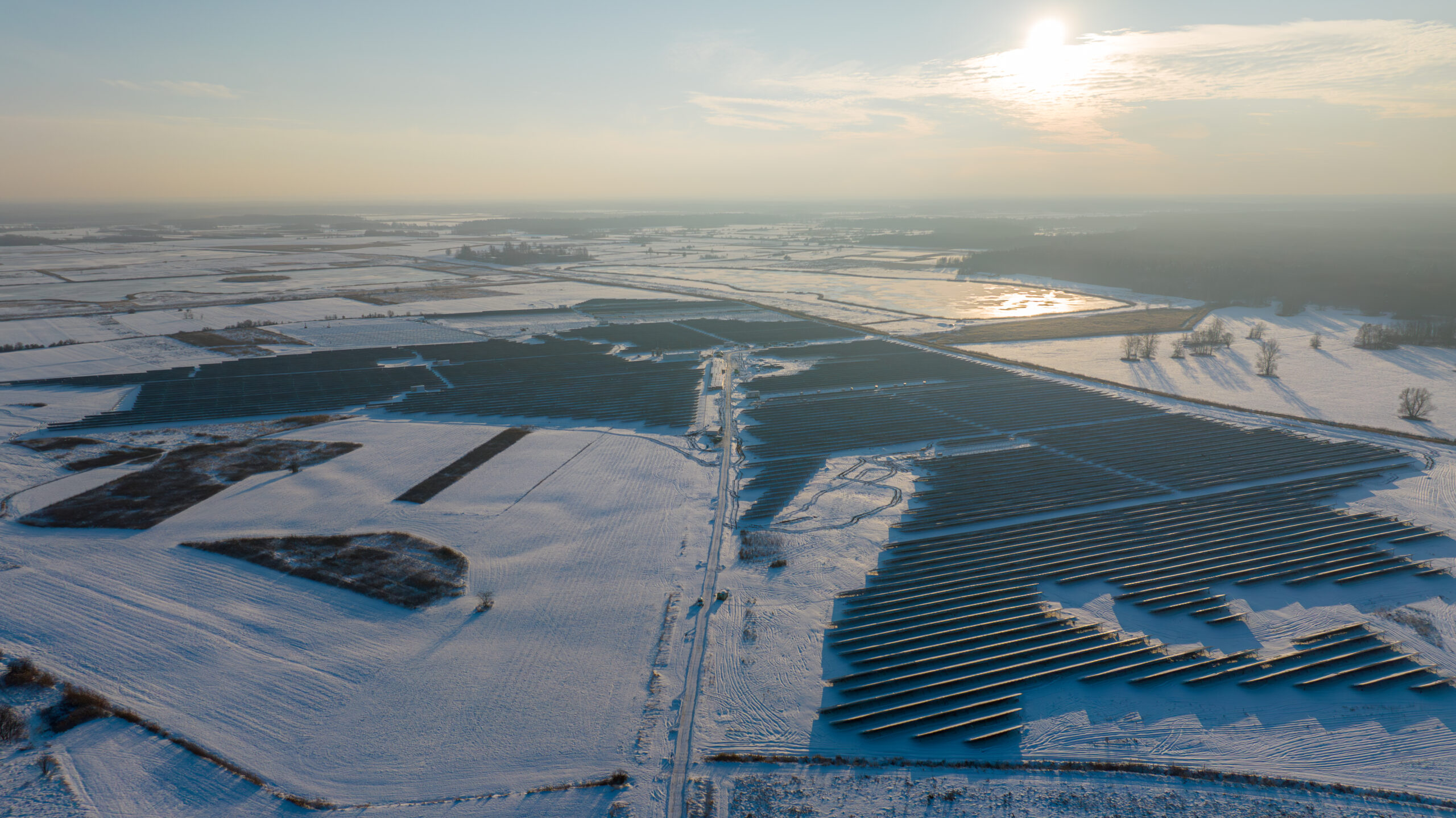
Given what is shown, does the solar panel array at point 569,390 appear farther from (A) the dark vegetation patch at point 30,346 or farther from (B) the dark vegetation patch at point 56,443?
(A) the dark vegetation patch at point 30,346

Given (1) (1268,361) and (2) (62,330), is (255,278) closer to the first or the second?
(2) (62,330)

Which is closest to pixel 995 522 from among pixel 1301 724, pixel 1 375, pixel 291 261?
pixel 1301 724

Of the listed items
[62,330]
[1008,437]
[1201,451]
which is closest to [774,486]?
[1008,437]

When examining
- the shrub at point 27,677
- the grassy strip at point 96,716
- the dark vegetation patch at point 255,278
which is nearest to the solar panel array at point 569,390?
the shrub at point 27,677

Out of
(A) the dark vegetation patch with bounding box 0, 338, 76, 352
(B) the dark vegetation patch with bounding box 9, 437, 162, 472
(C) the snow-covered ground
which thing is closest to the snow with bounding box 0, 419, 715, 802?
(B) the dark vegetation patch with bounding box 9, 437, 162, 472

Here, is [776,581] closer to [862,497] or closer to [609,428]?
[862,497]

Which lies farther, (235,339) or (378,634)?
(235,339)

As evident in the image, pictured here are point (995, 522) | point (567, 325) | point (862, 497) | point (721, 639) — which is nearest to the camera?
point (721, 639)
